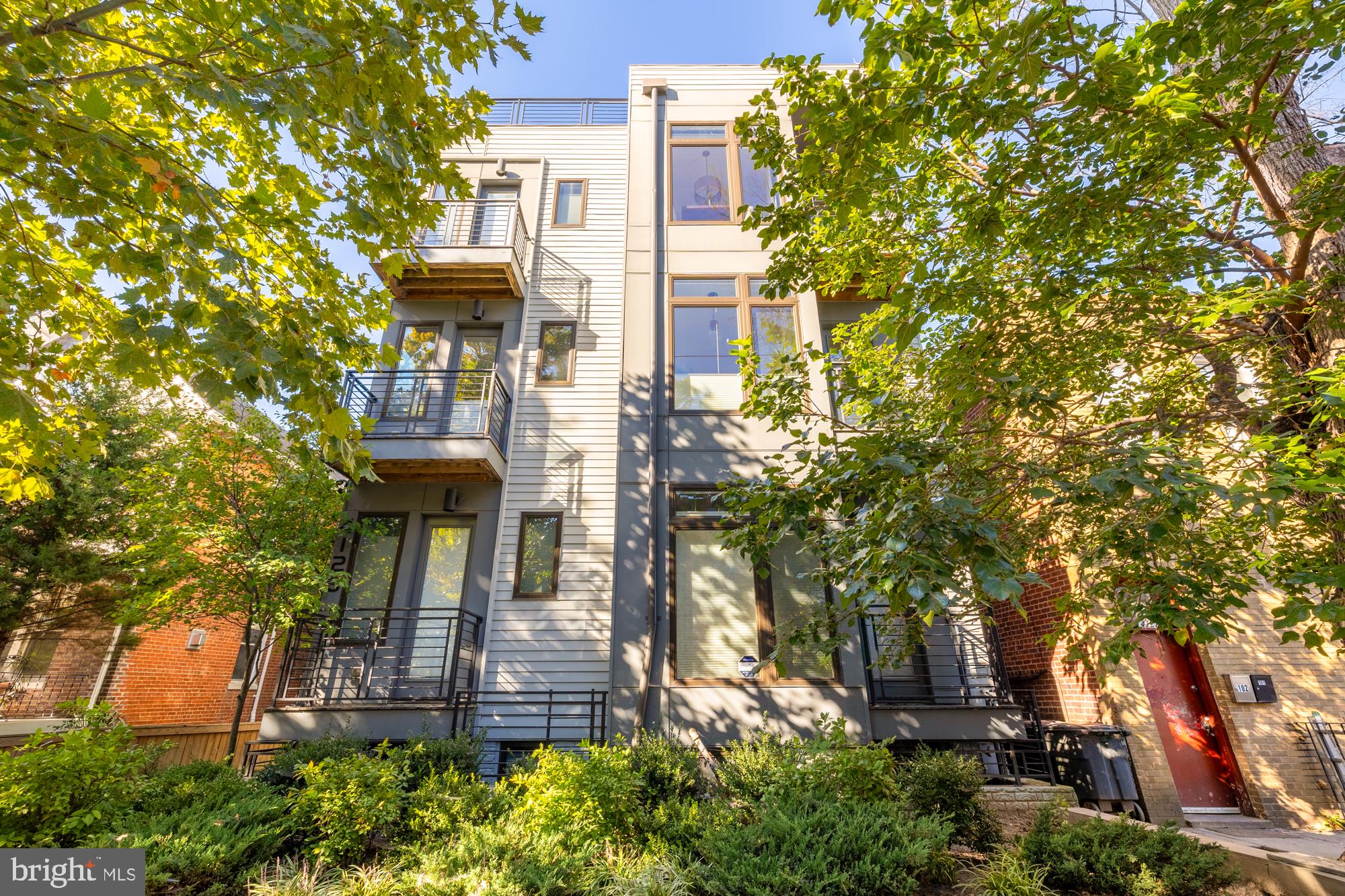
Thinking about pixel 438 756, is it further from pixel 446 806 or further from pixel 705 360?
pixel 705 360

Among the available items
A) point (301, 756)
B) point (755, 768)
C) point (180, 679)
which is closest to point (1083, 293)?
point (755, 768)

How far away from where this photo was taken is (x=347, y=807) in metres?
4.74

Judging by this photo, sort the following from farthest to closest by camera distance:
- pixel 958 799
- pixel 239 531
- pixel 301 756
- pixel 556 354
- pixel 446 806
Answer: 1. pixel 556 354
2. pixel 239 531
3. pixel 301 756
4. pixel 958 799
5. pixel 446 806

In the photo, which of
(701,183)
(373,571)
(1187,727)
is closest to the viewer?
(1187,727)

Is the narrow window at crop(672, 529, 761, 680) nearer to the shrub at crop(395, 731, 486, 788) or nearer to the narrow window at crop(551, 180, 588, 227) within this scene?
the shrub at crop(395, 731, 486, 788)

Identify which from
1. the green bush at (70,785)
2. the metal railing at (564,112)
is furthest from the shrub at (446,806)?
the metal railing at (564,112)

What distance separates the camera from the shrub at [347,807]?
4.64 meters

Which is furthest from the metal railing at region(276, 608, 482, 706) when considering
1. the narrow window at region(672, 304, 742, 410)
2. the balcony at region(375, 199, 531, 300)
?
the balcony at region(375, 199, 531, 300)

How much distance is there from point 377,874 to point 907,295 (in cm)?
544

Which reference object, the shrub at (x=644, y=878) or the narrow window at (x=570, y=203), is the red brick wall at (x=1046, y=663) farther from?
the narrow window at (x=570, y=203)

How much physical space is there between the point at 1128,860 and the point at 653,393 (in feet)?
23.2

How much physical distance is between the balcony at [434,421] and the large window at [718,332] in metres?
2.79

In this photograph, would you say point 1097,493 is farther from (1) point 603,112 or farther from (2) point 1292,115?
(1) point 603,112

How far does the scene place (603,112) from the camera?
12.4 m
